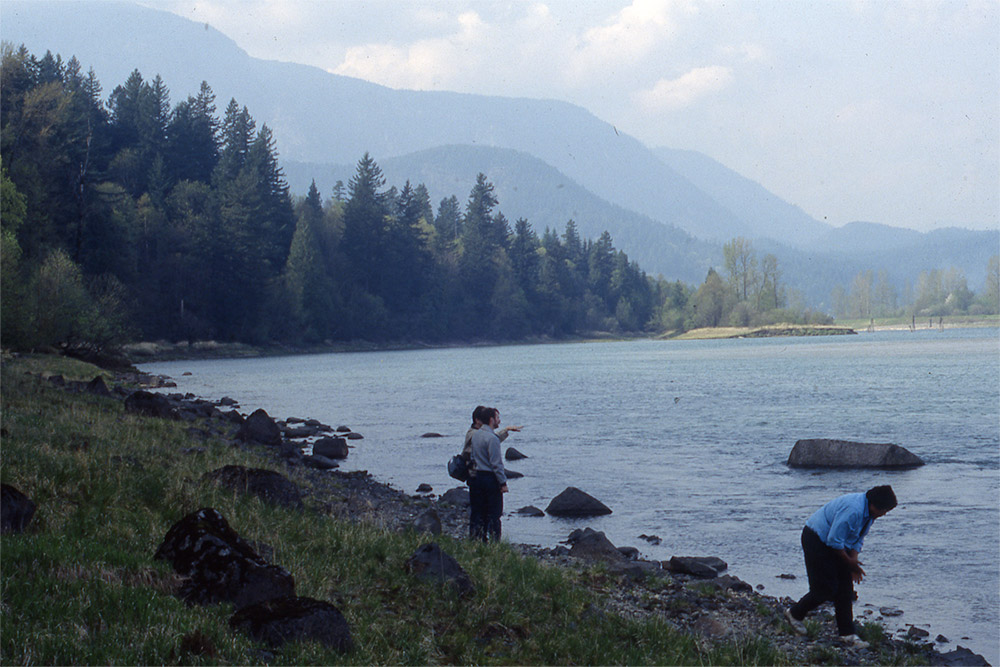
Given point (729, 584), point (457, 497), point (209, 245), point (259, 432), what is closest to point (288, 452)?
point (259, 432)

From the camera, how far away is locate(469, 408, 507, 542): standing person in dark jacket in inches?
589

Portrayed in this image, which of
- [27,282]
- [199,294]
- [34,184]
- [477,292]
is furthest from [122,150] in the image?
[477,292]

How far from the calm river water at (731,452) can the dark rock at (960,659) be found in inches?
21.8

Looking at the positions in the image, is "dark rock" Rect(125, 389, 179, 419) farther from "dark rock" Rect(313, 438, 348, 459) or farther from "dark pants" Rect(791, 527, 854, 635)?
"dark pants" Rect(791, 527, 854, 635)

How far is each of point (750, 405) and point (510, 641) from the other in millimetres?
43129

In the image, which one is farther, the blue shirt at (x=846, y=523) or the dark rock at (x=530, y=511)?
the dark rock at (x=530, y=511)

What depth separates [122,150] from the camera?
A: 10881 centimetres

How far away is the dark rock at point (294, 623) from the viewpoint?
787 cm

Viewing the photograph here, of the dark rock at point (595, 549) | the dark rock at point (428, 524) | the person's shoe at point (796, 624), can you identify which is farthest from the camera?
the dark rock at point (595, 549)

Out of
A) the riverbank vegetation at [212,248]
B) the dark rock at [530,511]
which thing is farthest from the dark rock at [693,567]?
the riverbank vegetation at [212,248]

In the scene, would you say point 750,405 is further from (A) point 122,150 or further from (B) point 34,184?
(A) point 122,150

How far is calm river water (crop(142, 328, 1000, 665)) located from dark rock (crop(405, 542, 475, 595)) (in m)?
7.02

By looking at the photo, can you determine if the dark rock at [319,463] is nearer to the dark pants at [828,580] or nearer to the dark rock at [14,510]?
the dark rock at [14,510]

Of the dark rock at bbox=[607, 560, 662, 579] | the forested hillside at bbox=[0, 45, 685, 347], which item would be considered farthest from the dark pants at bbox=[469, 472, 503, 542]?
the forested hillside at bbox=[0, 45, 685, 347]
